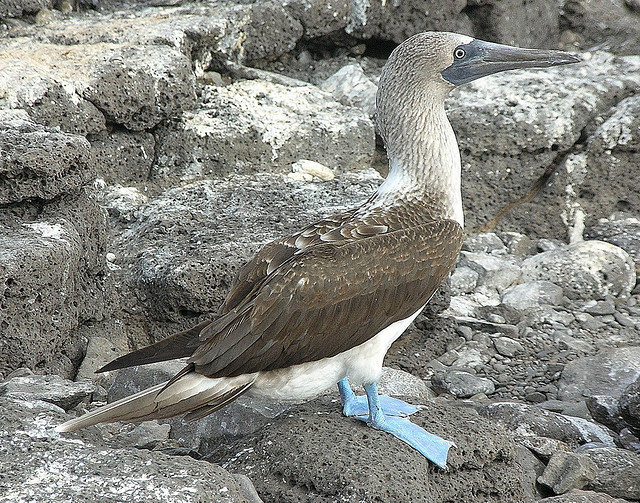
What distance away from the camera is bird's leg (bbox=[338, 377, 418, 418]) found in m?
3.41

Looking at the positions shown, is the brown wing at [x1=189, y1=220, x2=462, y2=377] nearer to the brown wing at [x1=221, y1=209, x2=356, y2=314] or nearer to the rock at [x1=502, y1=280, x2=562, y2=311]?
the brown wing at [x1=221, y1=209, x2=356, y2=314]

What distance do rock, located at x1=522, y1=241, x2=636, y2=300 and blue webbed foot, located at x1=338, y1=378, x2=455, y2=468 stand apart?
107 inches

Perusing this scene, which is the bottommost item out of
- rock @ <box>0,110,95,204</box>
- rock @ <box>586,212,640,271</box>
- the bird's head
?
Result: rock @ <box>586,212,640,271</box>

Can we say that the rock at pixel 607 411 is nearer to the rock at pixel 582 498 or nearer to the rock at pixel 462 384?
the rock at pixel 462 384

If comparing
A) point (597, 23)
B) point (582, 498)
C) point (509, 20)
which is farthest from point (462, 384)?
point (597, 23)

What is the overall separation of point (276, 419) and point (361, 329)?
45 cm

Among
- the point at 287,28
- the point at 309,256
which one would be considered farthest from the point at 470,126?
the point at 309,256

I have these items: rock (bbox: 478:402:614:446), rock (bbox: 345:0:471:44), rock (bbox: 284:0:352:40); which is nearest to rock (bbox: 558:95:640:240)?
rock (bbox: 345:0:471:44)

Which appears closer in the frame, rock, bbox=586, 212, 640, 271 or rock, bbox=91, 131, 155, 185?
rock, bbox=91, 131, 155, 185

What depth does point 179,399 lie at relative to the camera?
3047mm

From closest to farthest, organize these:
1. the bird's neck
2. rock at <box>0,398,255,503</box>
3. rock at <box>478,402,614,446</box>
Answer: rock at <box>0,398,255,503</box>
the bird's neck
rock at <box>478,402,614,446</box>

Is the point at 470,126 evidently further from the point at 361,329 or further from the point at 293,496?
the point at 293,496

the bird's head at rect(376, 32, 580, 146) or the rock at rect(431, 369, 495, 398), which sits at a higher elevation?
the bird's head at rect(376, 32, 580, 146)

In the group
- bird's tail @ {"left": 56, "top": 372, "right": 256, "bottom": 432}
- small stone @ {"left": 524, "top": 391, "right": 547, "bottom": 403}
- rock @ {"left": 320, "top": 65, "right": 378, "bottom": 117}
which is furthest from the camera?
rock @ {"left": 320, "top": 65, "right": 378, "bottom": 117}
